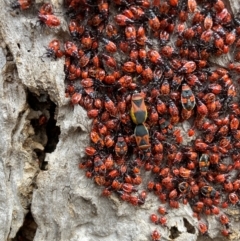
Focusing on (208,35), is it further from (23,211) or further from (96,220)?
(23,211)

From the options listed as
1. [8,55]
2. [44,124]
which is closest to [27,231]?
[44,124]

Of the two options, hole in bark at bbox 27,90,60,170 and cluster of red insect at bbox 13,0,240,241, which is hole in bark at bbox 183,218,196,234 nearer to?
cluster of red insect at bbox 13,0,240,241

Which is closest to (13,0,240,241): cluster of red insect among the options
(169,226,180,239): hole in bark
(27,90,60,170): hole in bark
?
(169,226,180,239): hole in bark

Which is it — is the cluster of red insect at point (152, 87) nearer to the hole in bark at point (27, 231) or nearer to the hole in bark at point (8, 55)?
the hole in bark at point (8, 55)

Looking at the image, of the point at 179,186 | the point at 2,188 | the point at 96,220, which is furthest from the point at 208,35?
the point at 2,188

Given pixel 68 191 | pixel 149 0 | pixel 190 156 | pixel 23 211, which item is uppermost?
pixel 149 0

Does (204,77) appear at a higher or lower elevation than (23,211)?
higher

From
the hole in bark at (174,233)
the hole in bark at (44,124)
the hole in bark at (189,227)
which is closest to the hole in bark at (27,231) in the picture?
the hole in bark at (44,124)
